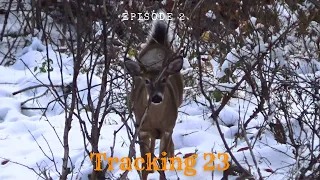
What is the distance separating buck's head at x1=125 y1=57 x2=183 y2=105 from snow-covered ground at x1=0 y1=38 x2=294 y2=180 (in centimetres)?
51

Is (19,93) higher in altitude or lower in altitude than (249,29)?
lower

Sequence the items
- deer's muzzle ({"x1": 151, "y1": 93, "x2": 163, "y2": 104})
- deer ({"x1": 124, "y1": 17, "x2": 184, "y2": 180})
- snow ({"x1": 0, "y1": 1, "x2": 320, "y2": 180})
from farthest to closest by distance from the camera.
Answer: deer ({"x1": 124, "y1": 17, "x2": 184, "y2": 180})
deer's muzzle ({"x1": 151, "y1": 93, "x2": 163, "y2": 104})
snow ({"x1": 0, "y1": 1, "x2": 320, "y2": 180})

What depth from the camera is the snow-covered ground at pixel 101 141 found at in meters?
4.31

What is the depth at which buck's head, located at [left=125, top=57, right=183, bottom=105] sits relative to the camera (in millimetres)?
4406

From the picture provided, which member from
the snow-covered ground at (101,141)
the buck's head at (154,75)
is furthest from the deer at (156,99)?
the snow-covered ground at (101,141)

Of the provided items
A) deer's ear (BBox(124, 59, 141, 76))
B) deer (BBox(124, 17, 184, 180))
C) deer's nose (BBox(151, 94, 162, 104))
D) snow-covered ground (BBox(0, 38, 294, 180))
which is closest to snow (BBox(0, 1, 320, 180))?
snow-covered ground (BBox(0, 38, 294, 180))

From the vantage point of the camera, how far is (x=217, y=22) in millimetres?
6254

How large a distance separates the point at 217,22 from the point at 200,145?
1.69m

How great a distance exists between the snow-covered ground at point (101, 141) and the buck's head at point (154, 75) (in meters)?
0.51

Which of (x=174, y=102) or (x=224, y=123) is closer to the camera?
(x=174, y=102)

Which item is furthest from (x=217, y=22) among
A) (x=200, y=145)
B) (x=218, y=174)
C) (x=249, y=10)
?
(x=218, y=174)

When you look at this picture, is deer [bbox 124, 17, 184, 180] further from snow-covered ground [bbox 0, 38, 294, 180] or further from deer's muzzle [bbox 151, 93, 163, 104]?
snow-covered ground [bbox 0, 38, 294, 180]

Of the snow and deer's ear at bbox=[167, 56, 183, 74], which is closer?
the snow

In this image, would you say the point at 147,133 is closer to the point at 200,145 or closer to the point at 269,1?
the point at 200,145
